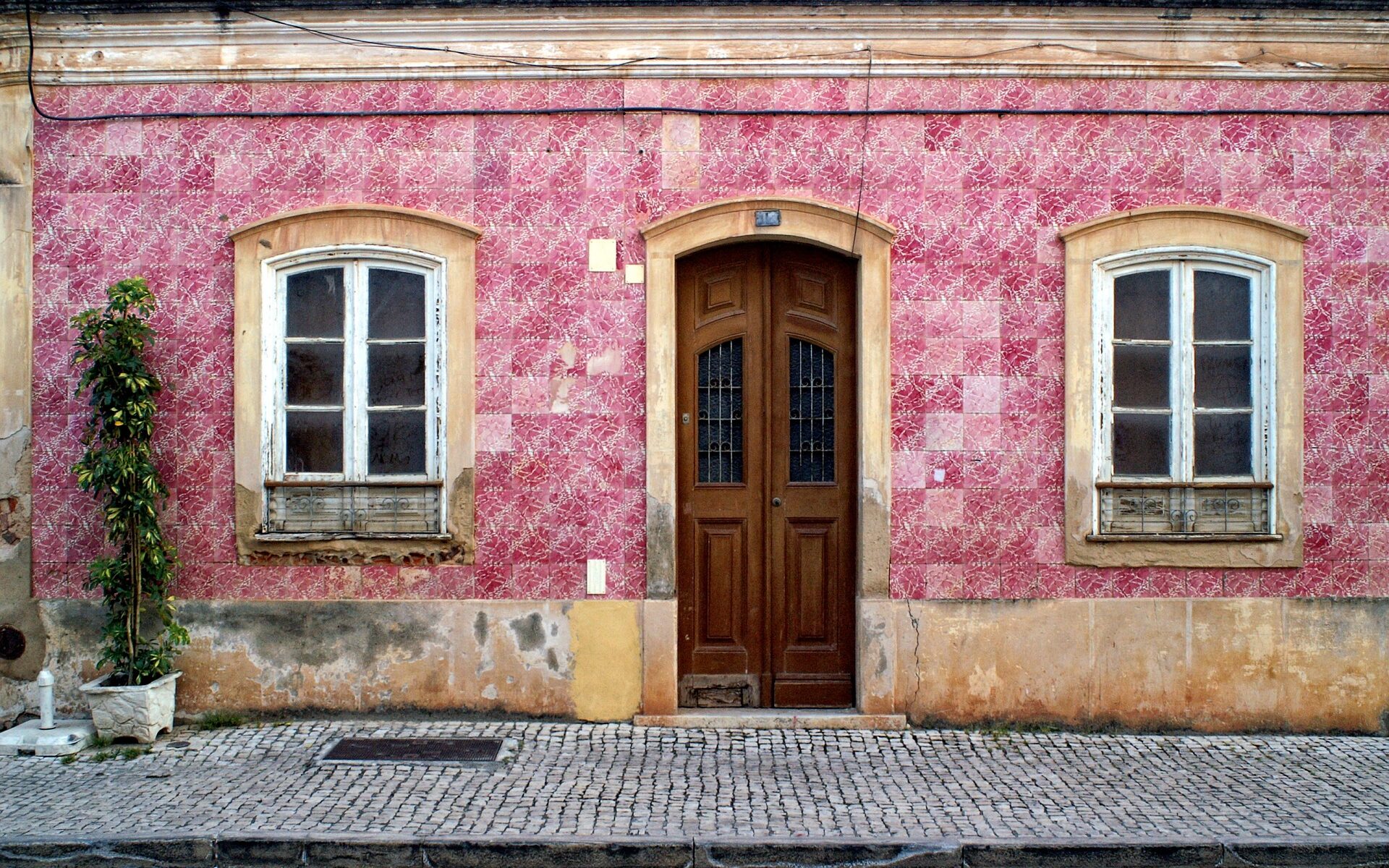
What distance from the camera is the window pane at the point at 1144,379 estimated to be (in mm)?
6629

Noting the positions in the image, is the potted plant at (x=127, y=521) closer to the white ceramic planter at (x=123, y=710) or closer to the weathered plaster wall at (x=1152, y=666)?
the white ceramic planter at (x=123, y=710)

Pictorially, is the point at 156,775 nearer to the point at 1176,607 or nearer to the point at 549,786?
the point at 549,786

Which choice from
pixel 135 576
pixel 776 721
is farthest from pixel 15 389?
pixel 776 721

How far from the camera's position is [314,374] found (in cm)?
670

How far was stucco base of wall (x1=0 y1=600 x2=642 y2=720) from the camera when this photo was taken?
648 centimetres

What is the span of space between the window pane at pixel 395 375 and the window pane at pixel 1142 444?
4.52 metres

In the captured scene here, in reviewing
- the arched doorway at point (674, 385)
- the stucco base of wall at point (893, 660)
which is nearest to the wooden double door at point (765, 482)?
the arched doorway at point (674, 385)

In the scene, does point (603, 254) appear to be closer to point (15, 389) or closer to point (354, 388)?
point (354, 388)

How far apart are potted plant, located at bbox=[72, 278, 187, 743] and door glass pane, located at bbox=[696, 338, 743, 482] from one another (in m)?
3.40

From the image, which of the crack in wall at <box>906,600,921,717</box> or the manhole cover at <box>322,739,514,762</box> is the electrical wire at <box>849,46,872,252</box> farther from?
the manhole cover at <box>322,739,514,762</box>

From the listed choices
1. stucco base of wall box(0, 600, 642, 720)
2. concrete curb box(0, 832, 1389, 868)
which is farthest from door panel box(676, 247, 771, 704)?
concrete curb box(0, 832, 1389, 868)

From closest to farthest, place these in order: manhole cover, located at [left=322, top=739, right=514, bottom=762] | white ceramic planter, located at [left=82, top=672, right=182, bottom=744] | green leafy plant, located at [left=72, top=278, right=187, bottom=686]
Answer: manhole cover, located at [left=322, top=739, right=514, bottom=762] < white ceramic planter, located at [left=82, top=672, right=182, bottom=744] < green leafy plant, located at [left=72, top=278, right=187, bottom=686]

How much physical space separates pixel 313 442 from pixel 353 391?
A: 1.40 ft

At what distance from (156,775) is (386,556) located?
1743 millimetres
